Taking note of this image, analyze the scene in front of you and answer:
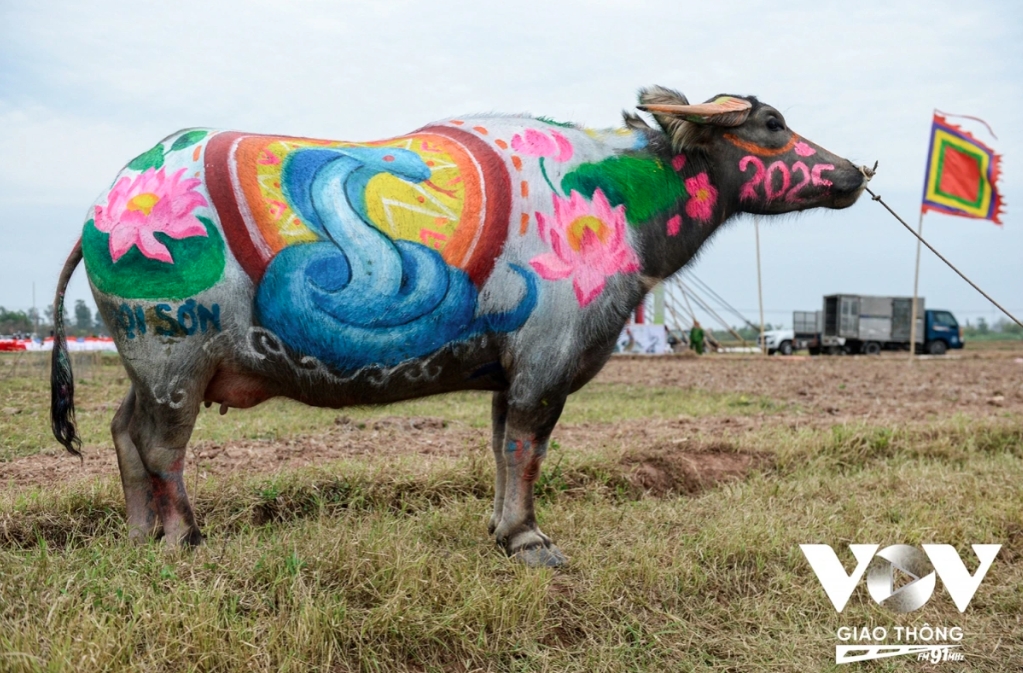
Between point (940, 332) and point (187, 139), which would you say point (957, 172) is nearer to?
point (187, 139)

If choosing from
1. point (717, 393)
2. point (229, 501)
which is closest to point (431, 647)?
point (229, 501)

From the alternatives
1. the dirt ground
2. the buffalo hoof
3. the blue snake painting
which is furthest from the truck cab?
the blue snake painting

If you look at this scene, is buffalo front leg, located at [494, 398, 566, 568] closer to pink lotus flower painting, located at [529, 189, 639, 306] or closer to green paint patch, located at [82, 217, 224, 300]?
pink lotus flower painting, located at [529, 189, 639, 306]

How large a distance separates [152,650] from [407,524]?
142cm

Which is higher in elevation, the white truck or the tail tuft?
the tail tuft

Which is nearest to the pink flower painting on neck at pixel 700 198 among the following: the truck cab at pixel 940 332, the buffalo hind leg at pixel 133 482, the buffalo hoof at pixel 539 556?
the buffalo hoof at pixel 539 556

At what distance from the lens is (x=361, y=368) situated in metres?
3.31

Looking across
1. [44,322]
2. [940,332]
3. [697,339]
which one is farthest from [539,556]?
[940,332]

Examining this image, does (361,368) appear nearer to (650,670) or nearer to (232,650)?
(232,650)

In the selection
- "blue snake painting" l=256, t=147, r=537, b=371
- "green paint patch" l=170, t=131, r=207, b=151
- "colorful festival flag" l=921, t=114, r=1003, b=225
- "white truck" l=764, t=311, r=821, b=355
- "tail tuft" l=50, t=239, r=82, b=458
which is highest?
"colorful festival flag" l=921, t=114, r=1003, b=225

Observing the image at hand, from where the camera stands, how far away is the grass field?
272 centimetres

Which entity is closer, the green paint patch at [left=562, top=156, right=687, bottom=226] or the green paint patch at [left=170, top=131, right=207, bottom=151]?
the green paint patch at [left=170, top=131, right=207, bottom=151]

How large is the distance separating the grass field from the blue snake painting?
0.79 m

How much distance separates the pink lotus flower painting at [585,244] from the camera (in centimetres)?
344
